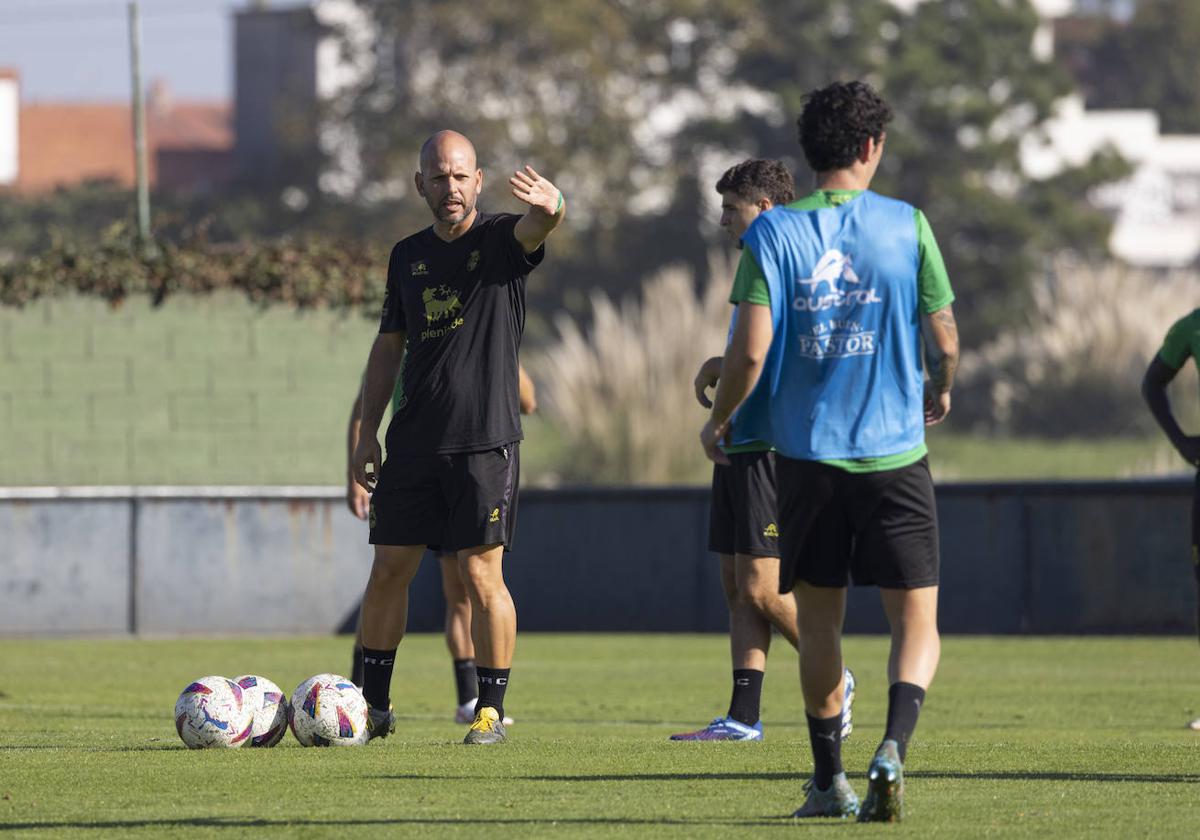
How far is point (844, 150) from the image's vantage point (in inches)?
254

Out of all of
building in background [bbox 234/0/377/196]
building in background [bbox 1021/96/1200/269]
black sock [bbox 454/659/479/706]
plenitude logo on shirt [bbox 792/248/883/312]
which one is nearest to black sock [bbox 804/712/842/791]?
plenitude logo on shirt [bbox 792/248/883/312]

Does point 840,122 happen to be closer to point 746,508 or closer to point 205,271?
point 746,508

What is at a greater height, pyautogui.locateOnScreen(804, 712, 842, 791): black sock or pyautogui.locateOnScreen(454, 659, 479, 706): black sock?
pyautogui.locateOnScreen(804, 712, 842, 791): black sock

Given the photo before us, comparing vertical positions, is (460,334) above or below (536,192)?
below

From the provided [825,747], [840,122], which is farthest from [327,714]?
[840,122]

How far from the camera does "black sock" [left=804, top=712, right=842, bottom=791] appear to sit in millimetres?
6430

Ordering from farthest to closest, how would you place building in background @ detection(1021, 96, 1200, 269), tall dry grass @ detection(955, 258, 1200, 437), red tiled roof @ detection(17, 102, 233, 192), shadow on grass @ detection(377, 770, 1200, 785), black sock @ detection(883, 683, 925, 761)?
red tiled roof @ detection(17, 102, 233, 192), building in background @ detection(1021, 96, 1200, 269), tall dry grass @ detection(955, 258, 1200, 437), shadow on grass @ detection(377, 770, 1200, 785), black sock @ detection(883, 683, 925, 761)

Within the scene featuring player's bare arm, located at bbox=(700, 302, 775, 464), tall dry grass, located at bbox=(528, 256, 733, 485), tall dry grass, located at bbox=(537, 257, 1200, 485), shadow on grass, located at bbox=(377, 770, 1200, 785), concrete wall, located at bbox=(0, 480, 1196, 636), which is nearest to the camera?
player's bare arm, located at bbox=(700, 302, 775, 464)

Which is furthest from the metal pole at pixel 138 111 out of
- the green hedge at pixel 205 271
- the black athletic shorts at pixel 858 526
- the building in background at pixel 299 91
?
the building in background at pixel 299 91

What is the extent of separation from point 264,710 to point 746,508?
6.80ft

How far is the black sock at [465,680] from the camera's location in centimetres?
1113

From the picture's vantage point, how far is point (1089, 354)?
37875 millimetres

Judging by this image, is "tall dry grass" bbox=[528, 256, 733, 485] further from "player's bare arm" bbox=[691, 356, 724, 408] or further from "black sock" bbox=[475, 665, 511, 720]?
"black sock" bbox=[475, 665, 511, 720]

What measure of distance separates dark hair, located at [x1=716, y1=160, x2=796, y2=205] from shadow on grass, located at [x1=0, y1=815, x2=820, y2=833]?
3.28 m
